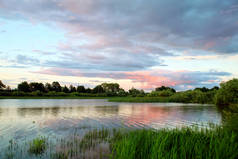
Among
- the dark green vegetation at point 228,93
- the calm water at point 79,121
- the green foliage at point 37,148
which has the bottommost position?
the calm water at point 79,121

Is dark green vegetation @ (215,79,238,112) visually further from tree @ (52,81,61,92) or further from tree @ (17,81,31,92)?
tree @ (52,81,61,92)

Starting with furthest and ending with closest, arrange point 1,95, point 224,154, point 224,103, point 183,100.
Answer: point 1,95
point 183,100
point 224,103
point 224,154

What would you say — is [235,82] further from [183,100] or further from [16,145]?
[16,145]

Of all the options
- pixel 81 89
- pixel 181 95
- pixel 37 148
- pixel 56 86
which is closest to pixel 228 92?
pixel 181 95

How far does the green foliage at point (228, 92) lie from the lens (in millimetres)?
40531

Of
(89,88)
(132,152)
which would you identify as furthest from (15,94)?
(132,152)

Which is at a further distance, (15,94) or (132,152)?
(15,94)

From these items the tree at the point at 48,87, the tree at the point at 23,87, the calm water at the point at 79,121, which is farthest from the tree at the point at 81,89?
the calm water at the point at 79,121

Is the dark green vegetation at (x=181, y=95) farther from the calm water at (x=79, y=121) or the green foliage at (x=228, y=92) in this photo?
the calm water at (x=79, y=121)

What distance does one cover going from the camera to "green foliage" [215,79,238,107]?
40.5 meters

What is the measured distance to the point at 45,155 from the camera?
9.20 metres

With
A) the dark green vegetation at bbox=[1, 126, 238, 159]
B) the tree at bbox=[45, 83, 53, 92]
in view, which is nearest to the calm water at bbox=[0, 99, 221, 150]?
the dark green vegetation at bbox=[1, 126, 238, 159]

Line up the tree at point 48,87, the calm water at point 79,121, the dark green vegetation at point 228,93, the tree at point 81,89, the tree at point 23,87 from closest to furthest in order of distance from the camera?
1. the calm water at point 79,121
2. the dark green vegetation at point 228,93
3. the tree at point 23,87
4. the tree at point 48,87
5. the tree at point 81,89

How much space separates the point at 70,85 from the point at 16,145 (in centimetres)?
14914
